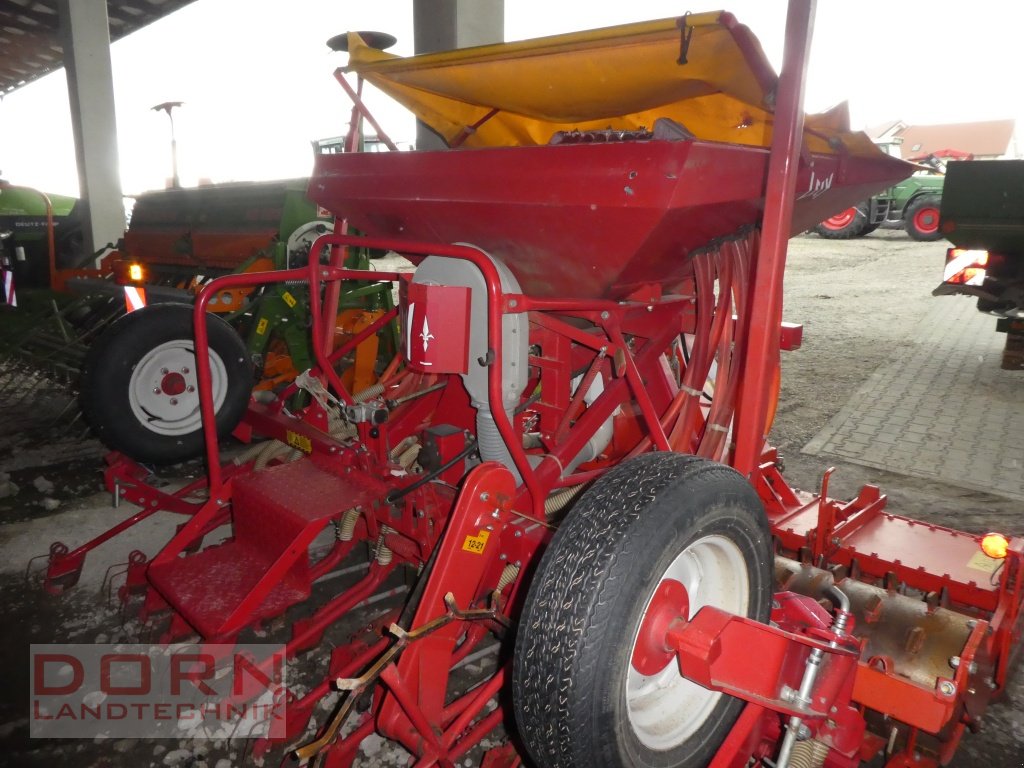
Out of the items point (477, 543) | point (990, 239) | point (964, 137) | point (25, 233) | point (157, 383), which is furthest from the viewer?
point (964, 137)

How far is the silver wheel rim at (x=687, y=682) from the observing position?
167 cm

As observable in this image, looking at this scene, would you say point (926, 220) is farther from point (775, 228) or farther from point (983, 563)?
point (775, 228)

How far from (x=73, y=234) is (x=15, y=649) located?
866 cm

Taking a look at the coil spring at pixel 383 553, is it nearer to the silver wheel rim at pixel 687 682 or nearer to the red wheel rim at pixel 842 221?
the silver wheel rim at pixel 687 682

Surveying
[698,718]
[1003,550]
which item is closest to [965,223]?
[1003,550]

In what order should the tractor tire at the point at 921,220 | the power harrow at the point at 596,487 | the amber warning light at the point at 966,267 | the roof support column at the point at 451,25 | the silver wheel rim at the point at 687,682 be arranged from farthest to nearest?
the tractor tire at the point at 921,220, the amber warning light at the point at 966,267, the roof support column at the point at 451,25, the silver wheel rim at the point at 687,682, the power harrow at the point at 596,487

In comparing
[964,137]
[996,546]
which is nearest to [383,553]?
[996,546]

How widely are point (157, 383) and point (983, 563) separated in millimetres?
3563

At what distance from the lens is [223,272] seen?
5.47m

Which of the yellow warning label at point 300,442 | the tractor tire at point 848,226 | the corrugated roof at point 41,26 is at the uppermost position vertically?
the corrugated roof at point 41,26

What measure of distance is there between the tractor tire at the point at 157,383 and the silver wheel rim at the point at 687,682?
2.35 m

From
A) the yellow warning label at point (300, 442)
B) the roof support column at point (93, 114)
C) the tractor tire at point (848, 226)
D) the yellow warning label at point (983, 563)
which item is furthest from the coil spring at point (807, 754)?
the tractor tire at point (848, 226)

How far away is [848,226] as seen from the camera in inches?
631

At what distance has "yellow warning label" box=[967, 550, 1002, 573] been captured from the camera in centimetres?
237
